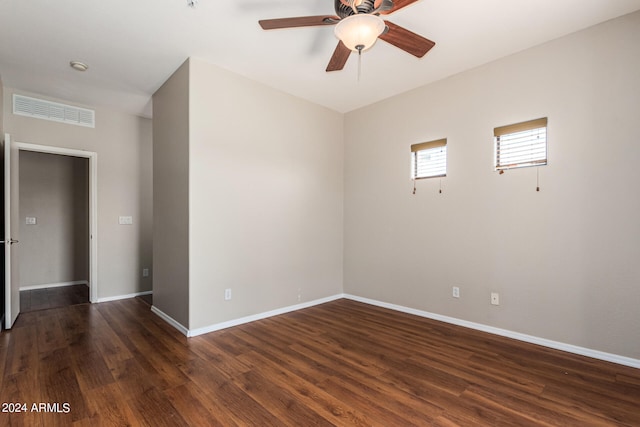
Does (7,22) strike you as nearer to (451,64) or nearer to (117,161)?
(117,161)

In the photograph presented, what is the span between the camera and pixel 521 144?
3.09 m

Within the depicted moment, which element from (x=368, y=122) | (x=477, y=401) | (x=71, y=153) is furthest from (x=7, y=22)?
(x=477, y=401)

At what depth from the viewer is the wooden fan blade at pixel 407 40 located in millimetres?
2107

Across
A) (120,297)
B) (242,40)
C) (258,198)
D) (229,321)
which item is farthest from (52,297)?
(242,40)

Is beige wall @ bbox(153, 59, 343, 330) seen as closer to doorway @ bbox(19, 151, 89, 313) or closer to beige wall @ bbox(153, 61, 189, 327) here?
beige wall @ bbox(153, 61, 189, 327)

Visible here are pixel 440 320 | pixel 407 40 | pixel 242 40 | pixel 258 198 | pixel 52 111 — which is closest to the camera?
pixel 407 40

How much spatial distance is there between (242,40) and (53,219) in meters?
4.91

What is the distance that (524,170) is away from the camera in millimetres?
3049

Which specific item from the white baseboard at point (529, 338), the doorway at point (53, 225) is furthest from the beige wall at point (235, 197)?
the doorway at point (53, 225)

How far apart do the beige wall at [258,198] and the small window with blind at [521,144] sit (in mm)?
2251

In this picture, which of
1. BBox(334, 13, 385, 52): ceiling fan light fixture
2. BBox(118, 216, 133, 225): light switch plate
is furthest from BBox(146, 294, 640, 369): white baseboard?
BBox(334, 13, 385, 52): ceiling fan light fixture

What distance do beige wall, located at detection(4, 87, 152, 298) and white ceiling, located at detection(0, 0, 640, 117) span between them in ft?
2.01

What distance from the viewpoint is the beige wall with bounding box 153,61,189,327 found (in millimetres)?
3254

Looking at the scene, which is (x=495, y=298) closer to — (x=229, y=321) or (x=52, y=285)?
(x=229, y=321)
